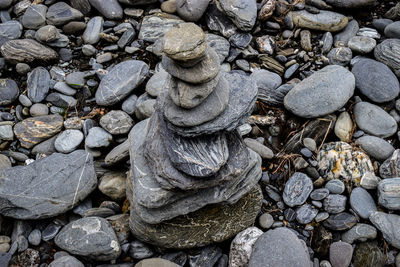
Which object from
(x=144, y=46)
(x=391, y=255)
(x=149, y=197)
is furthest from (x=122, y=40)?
(x=391, y=255)

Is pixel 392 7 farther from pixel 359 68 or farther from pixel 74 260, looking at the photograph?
pixel 74 260

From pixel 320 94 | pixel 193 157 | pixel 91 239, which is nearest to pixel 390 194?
pixel 320 94

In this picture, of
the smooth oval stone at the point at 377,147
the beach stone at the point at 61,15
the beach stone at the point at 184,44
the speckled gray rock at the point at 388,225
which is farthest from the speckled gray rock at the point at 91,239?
the beach stone at the point at 61,15

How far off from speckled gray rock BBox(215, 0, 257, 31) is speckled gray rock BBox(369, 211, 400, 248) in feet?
8.96

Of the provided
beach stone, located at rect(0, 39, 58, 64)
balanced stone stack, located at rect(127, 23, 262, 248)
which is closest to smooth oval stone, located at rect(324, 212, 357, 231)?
balanced stone stack, located at rect(127, 23, 262, 248)

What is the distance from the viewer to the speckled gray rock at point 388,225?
13.7ft

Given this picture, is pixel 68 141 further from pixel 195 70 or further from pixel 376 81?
pixel 376 81

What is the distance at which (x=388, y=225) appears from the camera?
422cm

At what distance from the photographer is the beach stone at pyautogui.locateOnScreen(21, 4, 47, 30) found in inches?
226

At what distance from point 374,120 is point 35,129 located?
12.8 feet

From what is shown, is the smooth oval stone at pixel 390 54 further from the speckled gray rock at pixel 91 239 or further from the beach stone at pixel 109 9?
the speckled gray rock at pixel 91 239

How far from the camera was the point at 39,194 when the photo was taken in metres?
4.23

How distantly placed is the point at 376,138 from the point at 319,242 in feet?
4.54

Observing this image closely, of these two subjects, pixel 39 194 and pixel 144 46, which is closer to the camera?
pixel 39 194
